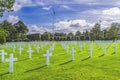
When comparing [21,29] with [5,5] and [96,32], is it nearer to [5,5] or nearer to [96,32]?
[96,32]

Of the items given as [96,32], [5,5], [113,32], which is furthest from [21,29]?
[5,5]

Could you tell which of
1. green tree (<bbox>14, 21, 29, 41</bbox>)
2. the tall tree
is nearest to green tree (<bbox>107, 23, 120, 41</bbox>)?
green tree (<bbox>14, 21, 29, 41</bbox>)

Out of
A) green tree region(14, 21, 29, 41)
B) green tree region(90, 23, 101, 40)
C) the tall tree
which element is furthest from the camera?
green tree region(14, 21, 29, 41)

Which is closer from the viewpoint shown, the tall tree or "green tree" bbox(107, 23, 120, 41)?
the tall tree

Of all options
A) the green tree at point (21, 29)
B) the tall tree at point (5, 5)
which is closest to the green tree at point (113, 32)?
the green tree at point (21, 29)

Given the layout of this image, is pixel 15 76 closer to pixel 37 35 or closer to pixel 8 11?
pixel 8 11

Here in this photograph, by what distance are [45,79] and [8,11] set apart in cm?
2782

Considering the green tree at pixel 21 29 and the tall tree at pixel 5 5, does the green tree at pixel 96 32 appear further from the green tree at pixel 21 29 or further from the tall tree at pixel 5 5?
the tall tree at pixel 5 5

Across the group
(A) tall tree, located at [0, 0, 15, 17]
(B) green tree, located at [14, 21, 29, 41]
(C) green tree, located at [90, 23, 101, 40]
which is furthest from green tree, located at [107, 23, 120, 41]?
(A) tall tree, located at [0, 0, 15, 17]

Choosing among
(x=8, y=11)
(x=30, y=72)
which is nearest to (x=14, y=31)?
(x=8, y=11)

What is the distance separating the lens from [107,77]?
13.7m

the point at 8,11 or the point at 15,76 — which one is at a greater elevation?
the point at 8,11

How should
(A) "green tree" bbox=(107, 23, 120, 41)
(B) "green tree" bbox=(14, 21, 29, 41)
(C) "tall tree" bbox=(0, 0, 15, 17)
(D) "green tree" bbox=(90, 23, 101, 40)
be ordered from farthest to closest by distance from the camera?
(B) "green tree" bbox=(14, 21, 29, 41)
(D) "green tree" bbox=(90, 23, 101, 40)
(A) "green tree" bbox=(107, 23, 120, 41)
(C) "tall tree" bbox=(0, 0, 15, 17)

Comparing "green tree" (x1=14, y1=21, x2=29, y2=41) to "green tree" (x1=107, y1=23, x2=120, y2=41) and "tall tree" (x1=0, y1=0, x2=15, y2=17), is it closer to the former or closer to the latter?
"green tree" (x1=107, y1=23, x2=120, y2=41)
